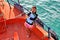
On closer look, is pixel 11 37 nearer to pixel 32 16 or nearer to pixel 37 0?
pixel 32 16

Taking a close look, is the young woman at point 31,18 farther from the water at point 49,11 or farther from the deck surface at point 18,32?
the water at point 49,11

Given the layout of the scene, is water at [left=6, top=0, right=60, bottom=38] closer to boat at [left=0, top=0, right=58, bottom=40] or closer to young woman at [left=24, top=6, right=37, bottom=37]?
boat at [left=0, top=0, right=58, bottom=40]

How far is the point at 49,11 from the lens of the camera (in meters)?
9.12

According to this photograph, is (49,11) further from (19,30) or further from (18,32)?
(18,32)

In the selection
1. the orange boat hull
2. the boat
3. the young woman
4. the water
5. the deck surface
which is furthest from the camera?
the water

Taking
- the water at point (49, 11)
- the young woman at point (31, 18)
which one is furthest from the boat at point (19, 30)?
the water at point (49, 11)

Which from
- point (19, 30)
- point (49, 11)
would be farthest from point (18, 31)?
point (49, 11)


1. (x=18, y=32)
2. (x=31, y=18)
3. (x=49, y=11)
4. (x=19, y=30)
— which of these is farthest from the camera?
(x=49, y=11)

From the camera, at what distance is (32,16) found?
4258 millimetres

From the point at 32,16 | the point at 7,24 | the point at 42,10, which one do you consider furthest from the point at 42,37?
the point at 42,10

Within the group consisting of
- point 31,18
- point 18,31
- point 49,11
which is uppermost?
point 31,18

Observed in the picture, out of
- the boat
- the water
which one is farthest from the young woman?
the water

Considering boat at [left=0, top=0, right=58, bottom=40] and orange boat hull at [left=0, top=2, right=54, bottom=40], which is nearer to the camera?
boat at [left=0, top=0, right=58, bottom=40]

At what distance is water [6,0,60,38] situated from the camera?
7898 millimetres
